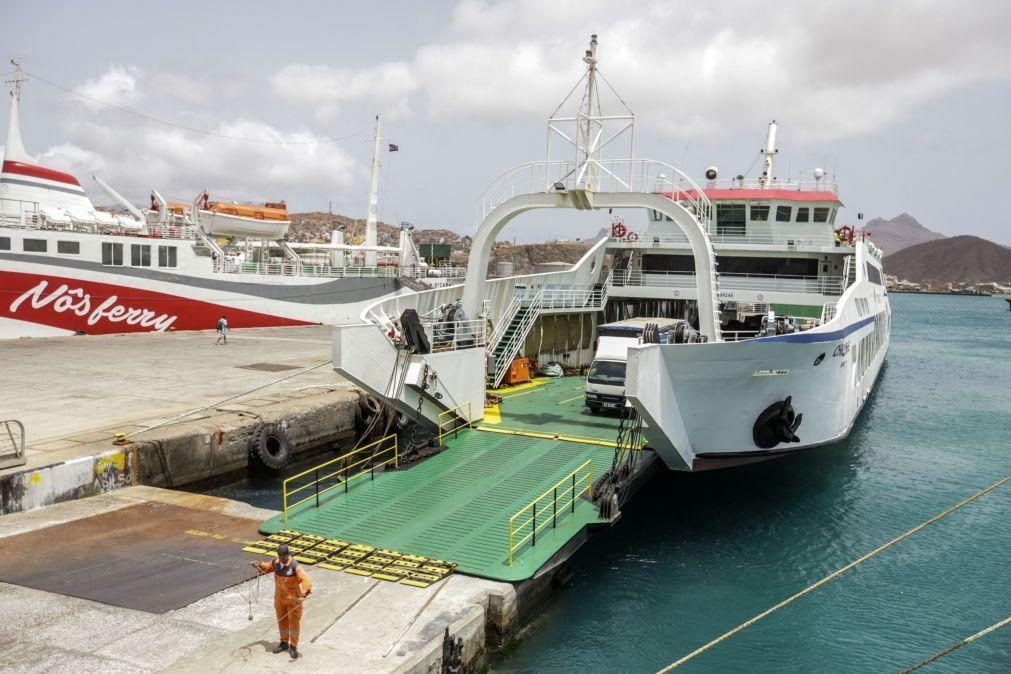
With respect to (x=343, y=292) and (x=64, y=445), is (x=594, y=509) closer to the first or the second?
(x=64, y=445)

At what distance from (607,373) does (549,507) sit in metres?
6.38

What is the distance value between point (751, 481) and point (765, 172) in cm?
1468

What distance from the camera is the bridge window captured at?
76.1 ft

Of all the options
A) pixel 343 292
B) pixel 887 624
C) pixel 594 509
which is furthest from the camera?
pixel 343 292

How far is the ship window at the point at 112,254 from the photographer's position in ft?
97.3

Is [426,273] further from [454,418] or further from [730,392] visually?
[730,392]

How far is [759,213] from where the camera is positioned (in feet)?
76.5

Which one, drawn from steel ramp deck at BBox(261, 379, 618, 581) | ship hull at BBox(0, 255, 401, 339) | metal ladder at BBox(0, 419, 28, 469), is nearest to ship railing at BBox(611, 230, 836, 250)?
steel ramp deck at BBox(261, 379, 618, 581)

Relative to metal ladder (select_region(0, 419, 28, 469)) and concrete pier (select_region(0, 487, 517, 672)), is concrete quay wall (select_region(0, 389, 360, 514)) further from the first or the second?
concrete pier (select_region(0, 487, 517, 672))

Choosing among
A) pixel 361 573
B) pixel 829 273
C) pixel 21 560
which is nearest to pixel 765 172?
pixel 829 273

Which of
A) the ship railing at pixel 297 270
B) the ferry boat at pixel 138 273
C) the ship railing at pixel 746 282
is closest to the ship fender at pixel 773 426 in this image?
the ship railing at pixel 746 282

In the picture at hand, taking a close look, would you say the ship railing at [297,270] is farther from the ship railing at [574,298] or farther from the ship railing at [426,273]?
the ship railing at [574,298]

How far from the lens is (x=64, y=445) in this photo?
13.4 metres

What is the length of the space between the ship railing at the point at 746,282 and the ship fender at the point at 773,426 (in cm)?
858
